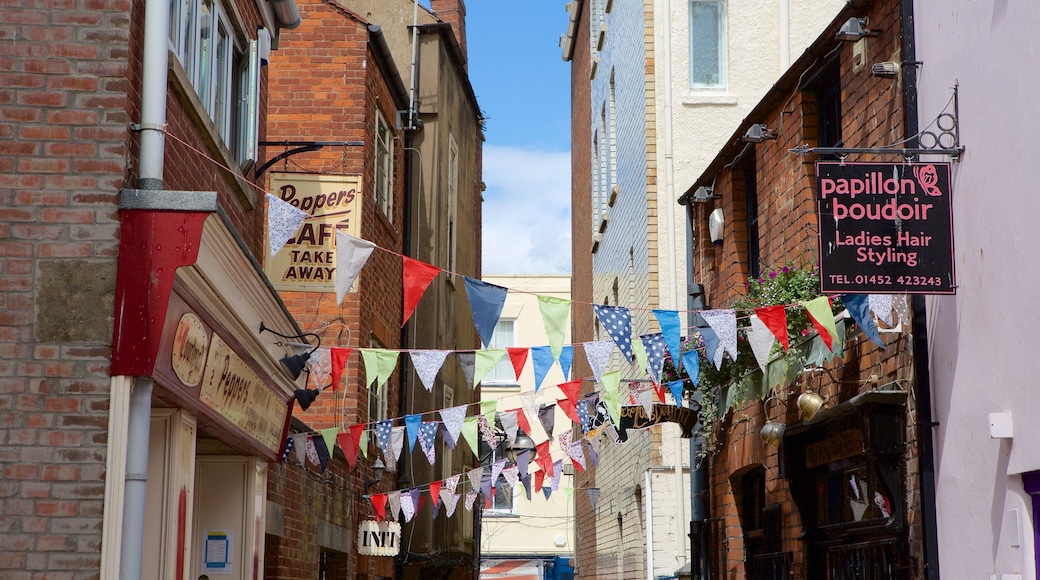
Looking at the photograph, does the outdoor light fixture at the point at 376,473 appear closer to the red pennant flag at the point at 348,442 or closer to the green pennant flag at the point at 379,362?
the red pennant flag at the point at 348,442

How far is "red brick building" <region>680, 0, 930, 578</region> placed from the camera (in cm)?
850

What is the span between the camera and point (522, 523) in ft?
124

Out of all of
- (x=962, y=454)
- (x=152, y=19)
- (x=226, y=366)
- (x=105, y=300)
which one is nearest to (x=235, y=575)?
(x=226, y=366)

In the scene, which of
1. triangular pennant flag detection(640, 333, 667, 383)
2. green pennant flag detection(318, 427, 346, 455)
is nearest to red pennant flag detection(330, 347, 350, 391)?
green pennant flag detection(318, 427, 346, 455)

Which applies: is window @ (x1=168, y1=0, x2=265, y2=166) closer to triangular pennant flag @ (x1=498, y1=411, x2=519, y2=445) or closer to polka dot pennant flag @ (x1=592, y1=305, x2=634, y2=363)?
polka dot pennant flag @ (x1=592, y1=305, x2=634, y2=363)

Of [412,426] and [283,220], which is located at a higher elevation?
[283,220]

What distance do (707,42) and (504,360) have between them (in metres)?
21.8

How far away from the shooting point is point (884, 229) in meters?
7.71

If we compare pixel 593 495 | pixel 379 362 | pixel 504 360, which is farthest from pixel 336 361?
pixel 504 360

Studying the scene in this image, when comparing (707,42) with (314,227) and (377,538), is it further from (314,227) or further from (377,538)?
(377,538)

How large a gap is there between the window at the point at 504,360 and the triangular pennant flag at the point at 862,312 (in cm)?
2917

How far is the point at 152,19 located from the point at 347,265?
7.70 ft

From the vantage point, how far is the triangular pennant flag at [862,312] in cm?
847

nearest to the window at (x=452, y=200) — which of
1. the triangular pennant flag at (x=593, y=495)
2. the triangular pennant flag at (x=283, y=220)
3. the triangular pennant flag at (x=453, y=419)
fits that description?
the triangular pennant flag at (x=593, y=495)
